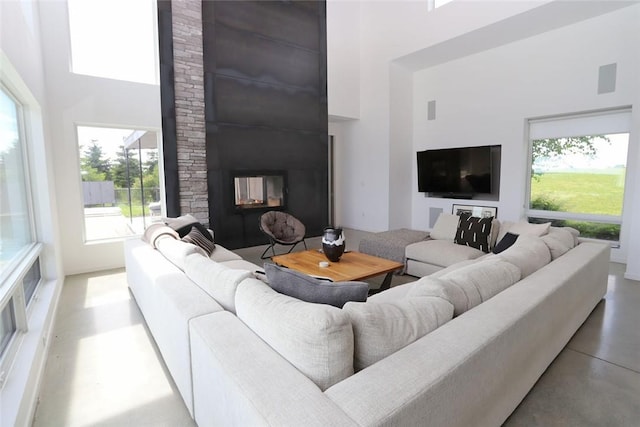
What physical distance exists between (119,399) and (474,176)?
19.7ft

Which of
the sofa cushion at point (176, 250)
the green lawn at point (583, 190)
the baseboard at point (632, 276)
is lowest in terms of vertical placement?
the baseboard at point (632, 276)

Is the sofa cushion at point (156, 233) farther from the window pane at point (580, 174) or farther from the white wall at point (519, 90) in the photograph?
the window pane at point (580, 174)

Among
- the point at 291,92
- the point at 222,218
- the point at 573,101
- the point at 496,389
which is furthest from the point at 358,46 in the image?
the point at 496,389

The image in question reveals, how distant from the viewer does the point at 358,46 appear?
7.25 metres

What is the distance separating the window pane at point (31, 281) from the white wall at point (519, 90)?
249 inches

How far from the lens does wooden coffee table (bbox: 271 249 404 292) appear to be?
3101mm

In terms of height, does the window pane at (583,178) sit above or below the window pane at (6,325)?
above

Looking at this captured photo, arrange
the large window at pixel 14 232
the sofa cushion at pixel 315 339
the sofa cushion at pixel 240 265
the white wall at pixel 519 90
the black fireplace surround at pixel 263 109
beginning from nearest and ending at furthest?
the sofa cushion at pixel 315 339
the large window at pixel 14 232
the sofa cushion at pixel 240 265
the white wall at pixel 519 90
the black fireplace surround at pixel 263 109

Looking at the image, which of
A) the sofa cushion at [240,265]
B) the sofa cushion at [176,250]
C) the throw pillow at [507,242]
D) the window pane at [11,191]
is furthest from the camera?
the throw pillow at [507,242]

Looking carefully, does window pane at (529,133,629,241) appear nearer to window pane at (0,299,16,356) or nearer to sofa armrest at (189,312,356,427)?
sofa armrest at (189,312,356,427)

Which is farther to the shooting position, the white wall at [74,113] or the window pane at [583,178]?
the window pane at [583,178]

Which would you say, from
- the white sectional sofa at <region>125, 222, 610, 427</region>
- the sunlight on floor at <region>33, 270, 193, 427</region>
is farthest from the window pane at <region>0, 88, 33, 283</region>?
the white sectional sofa at <region>125, 222, 610, 427</region>

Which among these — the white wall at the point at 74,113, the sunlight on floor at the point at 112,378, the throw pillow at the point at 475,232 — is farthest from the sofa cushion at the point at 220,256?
the throw pillow at the point at 475,232

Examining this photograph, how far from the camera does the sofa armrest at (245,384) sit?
0.93m
